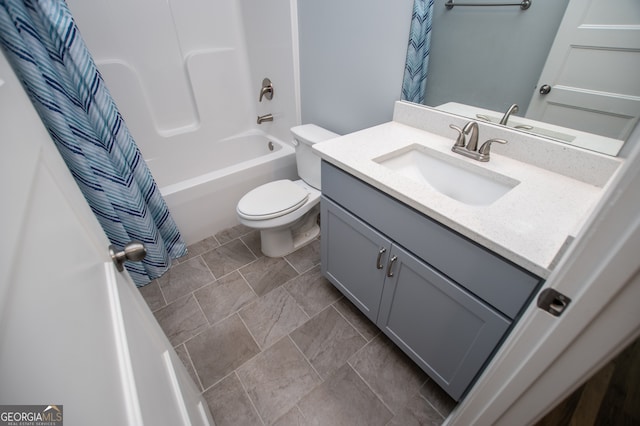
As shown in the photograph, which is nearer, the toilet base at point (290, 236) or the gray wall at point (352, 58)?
the gray wall at point (352, 58)

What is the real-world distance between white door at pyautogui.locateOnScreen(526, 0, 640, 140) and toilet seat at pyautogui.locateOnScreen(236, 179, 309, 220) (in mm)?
1211

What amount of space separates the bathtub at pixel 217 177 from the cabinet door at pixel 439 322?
1308mm

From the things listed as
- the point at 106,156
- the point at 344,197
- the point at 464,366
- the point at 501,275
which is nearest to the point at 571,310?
the point at 501,275

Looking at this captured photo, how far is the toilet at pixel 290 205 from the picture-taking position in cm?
159

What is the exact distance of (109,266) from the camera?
0.57 m

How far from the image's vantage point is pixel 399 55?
51.3 inches

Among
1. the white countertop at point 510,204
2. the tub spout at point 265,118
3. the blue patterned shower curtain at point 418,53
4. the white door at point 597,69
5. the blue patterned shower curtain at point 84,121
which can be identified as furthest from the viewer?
the tub spout at point 265,118

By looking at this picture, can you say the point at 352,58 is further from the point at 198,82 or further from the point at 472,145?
the point at 198,82

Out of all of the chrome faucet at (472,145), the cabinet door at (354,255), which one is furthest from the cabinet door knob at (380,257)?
the chrome faucet at (472,145)

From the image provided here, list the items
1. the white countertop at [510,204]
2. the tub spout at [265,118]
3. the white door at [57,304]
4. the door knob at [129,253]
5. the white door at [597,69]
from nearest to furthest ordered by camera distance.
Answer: the white door at [57,304], the door knob at [129,253], the white countertop at [510,204], the white door at [597,69], the tub spout at [265,118]

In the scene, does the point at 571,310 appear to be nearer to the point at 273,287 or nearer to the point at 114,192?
the point at 273,287

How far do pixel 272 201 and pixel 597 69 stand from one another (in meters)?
1.45

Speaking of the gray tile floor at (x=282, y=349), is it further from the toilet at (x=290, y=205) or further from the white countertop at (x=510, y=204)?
the white countertop at (x=510, y=204)

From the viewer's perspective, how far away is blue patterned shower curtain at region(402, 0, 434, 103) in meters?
1.17
